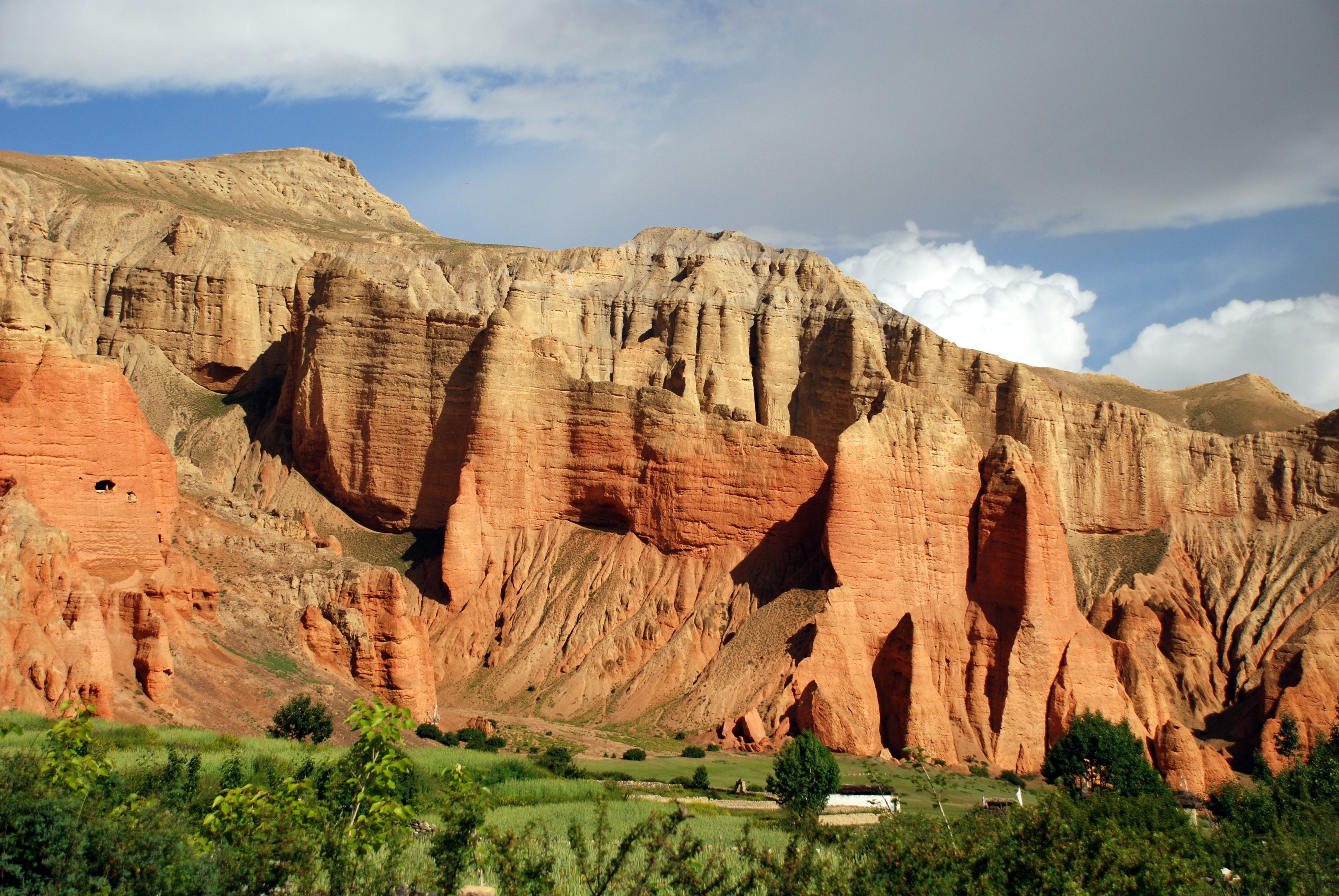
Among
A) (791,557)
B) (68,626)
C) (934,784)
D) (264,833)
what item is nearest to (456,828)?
(264,833)

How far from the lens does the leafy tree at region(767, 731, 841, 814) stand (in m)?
38.7

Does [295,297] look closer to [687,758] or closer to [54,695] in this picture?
[687,758]

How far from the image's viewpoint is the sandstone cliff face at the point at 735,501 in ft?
178

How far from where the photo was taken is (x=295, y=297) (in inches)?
2820

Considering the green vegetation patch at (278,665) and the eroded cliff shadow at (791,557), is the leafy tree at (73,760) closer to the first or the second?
the green vegetation patch at (278,665)

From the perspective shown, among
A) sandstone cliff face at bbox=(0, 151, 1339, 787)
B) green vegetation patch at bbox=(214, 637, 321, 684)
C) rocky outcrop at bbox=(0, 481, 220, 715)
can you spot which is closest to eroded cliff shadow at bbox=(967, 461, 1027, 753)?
sandstone cliff face at bbox=(0, 151, 1339, 787)

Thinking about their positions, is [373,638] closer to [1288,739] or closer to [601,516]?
[601,516]

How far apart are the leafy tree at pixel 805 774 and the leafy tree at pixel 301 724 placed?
1343 cm

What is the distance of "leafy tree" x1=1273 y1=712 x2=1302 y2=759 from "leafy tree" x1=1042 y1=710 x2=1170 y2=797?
31.5 feet

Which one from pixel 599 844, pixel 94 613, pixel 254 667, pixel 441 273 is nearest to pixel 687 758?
pixel 254 667

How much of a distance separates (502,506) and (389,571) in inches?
575

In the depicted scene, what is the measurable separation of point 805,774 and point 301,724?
15.1 m

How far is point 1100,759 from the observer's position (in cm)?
4791

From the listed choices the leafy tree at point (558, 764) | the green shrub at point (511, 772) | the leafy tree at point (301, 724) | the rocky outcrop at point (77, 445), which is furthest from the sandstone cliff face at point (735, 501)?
the green shrub at point (511, 772)
